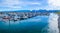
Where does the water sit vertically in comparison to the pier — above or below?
below

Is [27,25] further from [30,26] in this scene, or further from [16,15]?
[16,15]

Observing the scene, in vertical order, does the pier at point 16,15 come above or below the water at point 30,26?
above

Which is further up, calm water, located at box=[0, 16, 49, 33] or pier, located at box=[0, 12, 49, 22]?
pier, located at box=[0, 12, 49, 22]

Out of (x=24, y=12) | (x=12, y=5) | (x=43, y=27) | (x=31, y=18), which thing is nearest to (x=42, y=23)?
(x=43, y=27)

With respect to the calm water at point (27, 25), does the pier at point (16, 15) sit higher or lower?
higher

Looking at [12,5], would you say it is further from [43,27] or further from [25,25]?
[43,27]

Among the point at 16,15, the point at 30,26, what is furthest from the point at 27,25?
the point at 16,15
